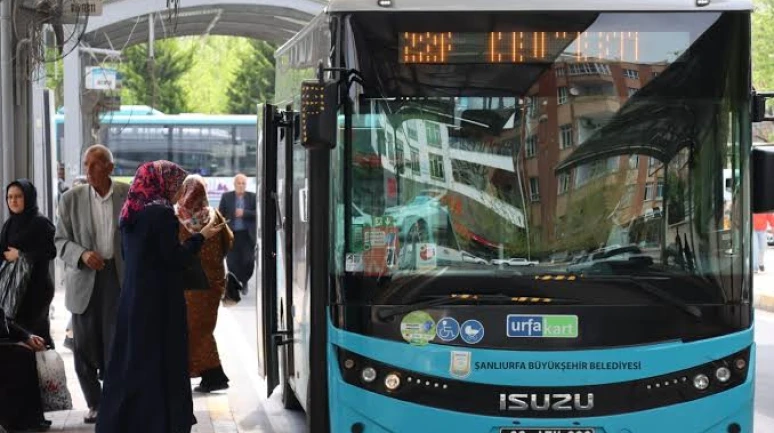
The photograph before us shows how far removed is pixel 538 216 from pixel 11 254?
4.24 m

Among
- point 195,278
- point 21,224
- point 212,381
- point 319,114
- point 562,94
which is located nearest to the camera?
point 319,114

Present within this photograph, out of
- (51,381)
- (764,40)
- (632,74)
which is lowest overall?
(51,381)

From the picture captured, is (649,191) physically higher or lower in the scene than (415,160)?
lower

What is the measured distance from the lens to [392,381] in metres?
7.16

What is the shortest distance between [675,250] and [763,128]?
37410 millimetres

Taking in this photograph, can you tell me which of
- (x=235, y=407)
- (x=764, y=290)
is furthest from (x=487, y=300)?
(x=764, y=290)

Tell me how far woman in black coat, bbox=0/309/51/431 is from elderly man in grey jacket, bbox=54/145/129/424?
0.37m

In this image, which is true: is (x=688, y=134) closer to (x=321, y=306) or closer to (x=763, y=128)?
(x=321, y=306)

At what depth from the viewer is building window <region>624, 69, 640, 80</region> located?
284 inches

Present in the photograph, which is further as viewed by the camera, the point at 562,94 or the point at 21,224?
the point at 21,224

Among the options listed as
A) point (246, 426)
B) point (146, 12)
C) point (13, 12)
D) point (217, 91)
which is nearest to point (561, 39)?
point (246, 426)

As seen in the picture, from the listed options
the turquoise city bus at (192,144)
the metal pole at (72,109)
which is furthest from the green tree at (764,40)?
the metal pole at (72,109)

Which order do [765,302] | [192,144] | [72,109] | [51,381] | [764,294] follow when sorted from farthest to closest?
[192,144], [72,109], [764,294], [765,302], [51,381]

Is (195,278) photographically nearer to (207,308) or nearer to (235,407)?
(235,407)
